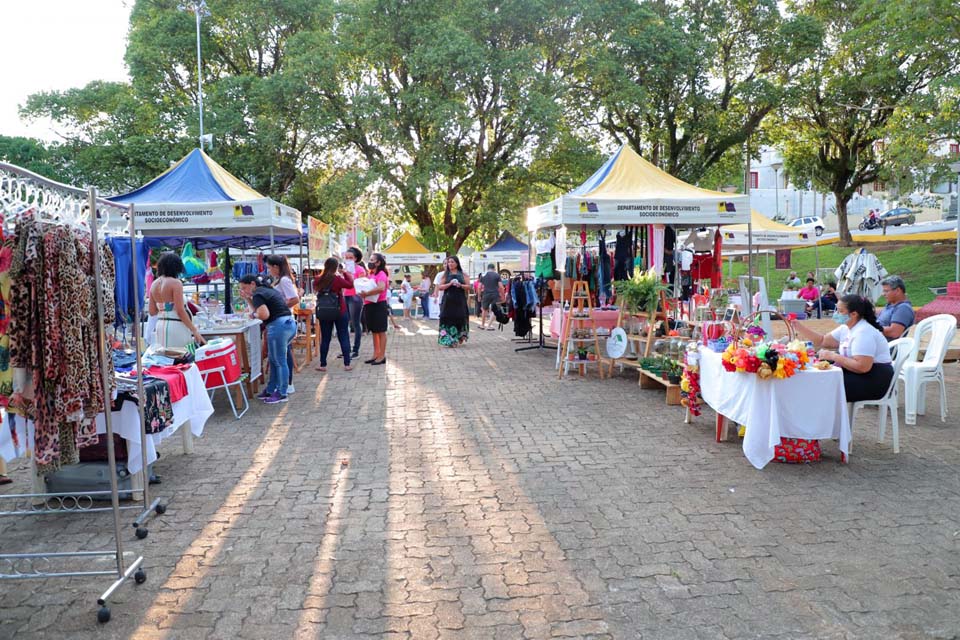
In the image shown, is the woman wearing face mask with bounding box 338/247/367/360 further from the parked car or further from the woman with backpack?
the parked car

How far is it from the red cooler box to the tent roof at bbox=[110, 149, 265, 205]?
3.03 metres

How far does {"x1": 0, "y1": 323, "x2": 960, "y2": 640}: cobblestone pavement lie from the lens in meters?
3.25

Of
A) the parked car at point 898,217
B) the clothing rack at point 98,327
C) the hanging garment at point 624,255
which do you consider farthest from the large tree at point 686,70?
the parked car at point 898,217

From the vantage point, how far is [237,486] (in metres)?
5.20

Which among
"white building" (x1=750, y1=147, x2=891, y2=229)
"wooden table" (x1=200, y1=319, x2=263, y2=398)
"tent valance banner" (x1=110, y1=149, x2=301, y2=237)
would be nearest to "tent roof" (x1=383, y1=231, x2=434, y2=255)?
"tent valance banner" (x1=110, y1=149, x2=301, y2=237)

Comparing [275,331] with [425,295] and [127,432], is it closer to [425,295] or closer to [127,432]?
[127,432]

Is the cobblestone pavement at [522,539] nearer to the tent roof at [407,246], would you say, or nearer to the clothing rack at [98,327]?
the clothing rack at [98,327]

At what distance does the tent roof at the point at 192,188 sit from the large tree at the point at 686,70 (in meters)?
13.1

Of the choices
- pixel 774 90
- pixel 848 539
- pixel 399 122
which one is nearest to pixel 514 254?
pixel 399 122

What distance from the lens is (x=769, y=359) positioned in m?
5.37

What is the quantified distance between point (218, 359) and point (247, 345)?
117 cm

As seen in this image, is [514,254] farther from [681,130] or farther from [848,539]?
[848,539]

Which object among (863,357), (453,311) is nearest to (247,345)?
(453,311)

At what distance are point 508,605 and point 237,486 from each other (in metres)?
2.63
